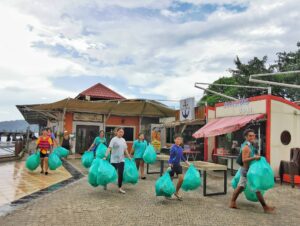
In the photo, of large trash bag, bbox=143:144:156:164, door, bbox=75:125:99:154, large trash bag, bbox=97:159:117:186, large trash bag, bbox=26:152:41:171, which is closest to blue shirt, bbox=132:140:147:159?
large trash bag, bbox=143:144:156:164

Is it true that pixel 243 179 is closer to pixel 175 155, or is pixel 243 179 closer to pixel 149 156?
pixel 175 155

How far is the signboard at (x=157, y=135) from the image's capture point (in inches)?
698

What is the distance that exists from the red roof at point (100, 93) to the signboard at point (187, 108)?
361 inches

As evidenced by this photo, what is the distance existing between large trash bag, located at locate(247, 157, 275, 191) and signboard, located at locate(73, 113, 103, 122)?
48.1ft

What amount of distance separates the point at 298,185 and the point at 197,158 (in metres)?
6.07

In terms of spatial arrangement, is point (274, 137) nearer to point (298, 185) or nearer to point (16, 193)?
point (298, 185)

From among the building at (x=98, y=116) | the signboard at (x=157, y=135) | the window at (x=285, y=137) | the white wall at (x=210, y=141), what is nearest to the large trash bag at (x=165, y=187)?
the window at (x=285, y=137)

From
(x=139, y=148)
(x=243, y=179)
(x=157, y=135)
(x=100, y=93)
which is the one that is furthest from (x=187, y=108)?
Answer: (x=100, y=93)

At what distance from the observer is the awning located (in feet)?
36.7

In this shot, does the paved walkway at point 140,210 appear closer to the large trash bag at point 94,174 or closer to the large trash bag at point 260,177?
the large trash bag at point 94,174

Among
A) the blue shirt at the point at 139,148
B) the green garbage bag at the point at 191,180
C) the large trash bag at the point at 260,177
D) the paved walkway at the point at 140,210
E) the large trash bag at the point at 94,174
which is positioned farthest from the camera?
the blue shirt at the point at 139,148

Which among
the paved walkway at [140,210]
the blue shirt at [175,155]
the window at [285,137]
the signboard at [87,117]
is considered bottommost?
the paved walkway at [140,210]

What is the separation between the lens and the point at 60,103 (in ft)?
55.1

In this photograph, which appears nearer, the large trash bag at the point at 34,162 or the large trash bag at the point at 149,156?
the large trash bag at the point at 149,156
